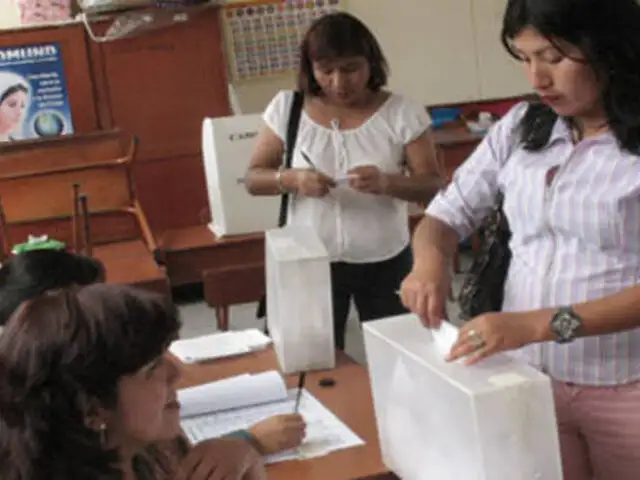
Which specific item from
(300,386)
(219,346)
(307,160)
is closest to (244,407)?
(300,386)

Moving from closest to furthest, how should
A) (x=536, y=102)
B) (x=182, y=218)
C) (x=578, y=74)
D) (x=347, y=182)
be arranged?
(x=578, y=74) → (x=536, y=102) → (x=347, y=182) → (x=182, y=218)

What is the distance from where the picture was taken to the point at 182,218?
4.96 metres

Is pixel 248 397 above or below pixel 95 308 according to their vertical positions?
below

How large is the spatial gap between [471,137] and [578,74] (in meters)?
3.87

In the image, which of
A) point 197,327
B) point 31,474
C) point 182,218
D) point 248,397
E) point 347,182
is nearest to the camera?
point 31,474

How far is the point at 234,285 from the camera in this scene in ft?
8.58

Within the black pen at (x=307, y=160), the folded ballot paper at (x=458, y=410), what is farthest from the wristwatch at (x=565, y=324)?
the black pen at (x=307, y=160)

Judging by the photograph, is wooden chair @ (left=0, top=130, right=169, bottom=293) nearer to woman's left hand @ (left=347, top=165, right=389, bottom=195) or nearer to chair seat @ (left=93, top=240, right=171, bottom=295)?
chair seat @ (left=93, top=240, right=171, bottom=295)

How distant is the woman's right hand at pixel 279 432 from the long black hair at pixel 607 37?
691mm

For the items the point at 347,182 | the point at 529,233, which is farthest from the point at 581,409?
the point at 347,182

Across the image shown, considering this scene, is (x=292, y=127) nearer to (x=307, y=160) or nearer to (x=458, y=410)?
(x=307, y=160)

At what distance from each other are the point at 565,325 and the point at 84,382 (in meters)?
0.64

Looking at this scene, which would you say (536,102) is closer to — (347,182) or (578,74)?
(578,74)

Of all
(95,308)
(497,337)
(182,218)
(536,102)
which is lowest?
(182,218)
